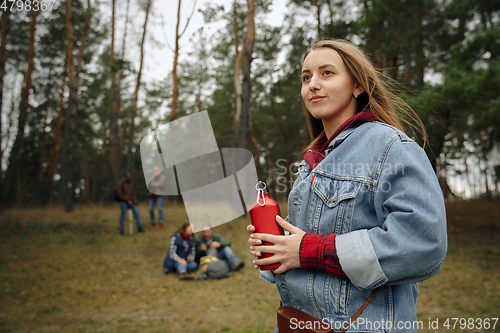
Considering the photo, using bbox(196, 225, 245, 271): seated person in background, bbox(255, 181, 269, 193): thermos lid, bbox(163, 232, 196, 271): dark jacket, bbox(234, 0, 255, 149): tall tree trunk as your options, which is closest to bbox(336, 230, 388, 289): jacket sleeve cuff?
bbox(255, 181, 269, 193): thermos lid

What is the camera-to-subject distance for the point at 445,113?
30.9 ft

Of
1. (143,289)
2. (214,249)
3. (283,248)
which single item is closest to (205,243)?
(214,249)

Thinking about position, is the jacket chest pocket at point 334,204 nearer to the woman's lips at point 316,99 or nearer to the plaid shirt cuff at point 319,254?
the plaid shirt cuff at point 319,254

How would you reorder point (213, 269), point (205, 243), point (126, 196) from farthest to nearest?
point (126, 196)
point (205, 243)
point (213, 269)

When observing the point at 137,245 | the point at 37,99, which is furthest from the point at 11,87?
the point at 137,245

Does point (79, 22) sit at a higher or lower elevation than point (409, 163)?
higher

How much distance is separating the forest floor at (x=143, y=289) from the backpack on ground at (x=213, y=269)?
164 millimetres

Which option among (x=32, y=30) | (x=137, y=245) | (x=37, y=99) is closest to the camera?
(x=137, y=245)

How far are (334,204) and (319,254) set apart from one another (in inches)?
7.2

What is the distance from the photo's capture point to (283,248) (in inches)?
44.9

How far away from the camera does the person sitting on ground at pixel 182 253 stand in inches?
272

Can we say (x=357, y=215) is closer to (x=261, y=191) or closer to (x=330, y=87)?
(x=261, y=191)

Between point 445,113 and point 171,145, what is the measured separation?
9.77 metres

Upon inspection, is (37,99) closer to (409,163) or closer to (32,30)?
(32,30)
